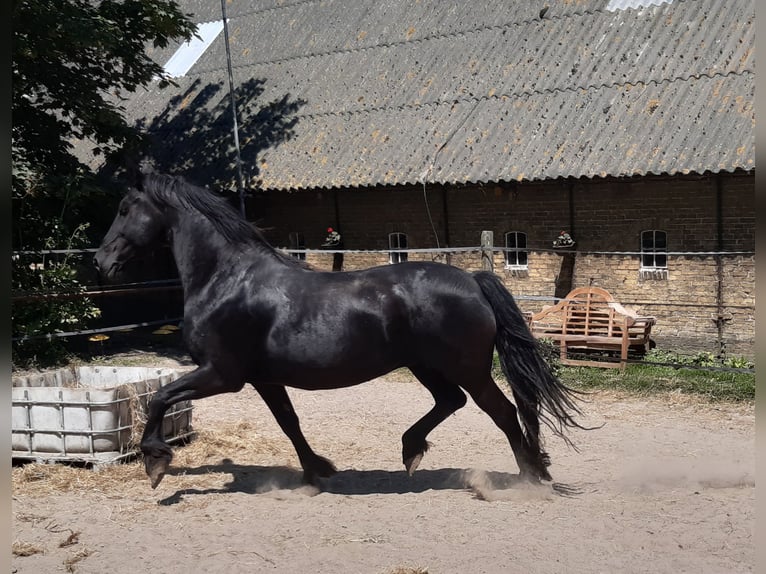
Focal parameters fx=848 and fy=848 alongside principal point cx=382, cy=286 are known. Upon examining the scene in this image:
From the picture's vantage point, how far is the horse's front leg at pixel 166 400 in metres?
6.29

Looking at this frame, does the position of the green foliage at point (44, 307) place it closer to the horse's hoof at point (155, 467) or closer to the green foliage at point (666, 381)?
the horse's hoof at point (155, 467)

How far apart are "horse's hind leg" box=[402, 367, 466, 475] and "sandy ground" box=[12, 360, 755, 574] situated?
29cm

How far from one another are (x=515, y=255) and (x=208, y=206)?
748 centimetres

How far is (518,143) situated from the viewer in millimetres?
13117

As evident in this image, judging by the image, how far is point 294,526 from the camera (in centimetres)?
573

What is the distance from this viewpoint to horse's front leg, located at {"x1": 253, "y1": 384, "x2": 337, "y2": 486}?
22.1ft

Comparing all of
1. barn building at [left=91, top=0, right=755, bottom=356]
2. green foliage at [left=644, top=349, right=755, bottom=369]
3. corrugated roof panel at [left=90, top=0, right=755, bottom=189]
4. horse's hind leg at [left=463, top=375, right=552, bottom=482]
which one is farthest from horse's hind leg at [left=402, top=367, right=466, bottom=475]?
corrugated roof panel at [left=90, top=0, right=755, bottom=189]

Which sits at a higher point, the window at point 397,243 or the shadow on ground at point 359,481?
the window at point 397,243

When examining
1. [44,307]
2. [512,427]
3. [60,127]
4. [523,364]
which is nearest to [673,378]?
[512,427]

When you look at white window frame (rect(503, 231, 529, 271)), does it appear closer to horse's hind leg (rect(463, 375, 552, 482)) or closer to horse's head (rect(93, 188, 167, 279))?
horse's hind leg (rect(463, 375, 552, 482))

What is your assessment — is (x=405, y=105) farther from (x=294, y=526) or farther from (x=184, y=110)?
(x=294, y=526)

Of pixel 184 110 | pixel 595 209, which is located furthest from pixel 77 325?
pixel 595 209

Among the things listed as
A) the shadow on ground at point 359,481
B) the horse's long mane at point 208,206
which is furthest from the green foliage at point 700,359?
the horse's long mane at point 208,206

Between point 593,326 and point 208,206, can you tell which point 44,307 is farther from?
point 593,326
